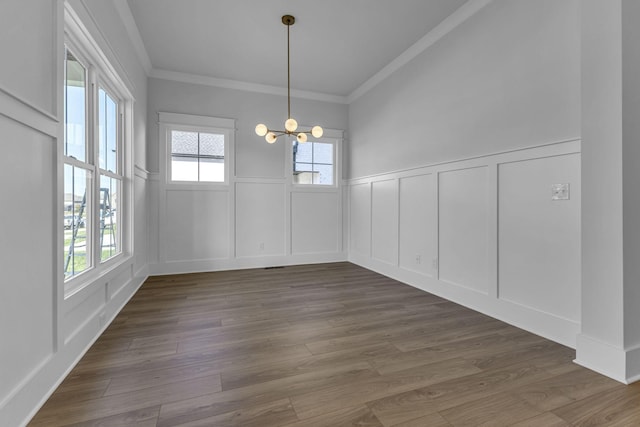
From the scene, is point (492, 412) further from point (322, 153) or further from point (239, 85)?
point (239, 85)

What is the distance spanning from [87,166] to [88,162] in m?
0.08

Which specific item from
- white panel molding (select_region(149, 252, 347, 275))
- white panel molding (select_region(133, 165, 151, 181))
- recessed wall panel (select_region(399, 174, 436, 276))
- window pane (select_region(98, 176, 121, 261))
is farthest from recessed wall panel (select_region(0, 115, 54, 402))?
recessed wall panel (select_region(399, 174, 436, 276))

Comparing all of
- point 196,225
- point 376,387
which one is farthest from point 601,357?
point 196,225

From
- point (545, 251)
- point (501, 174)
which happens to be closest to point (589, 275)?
point (545, 251)

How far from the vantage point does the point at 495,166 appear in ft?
8.99

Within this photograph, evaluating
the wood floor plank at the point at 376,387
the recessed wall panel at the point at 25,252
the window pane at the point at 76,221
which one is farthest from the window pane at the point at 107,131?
the wood floor plank at the point at 376,387

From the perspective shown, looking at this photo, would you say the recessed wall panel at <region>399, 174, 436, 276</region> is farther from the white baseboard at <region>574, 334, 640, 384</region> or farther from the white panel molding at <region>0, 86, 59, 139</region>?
the white panel molding at <region>0, 86, 59, 139</region>

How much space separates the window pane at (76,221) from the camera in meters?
2.00

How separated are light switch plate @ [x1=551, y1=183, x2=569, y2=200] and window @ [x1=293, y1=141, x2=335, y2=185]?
359 cm

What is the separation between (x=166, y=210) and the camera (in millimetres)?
4500

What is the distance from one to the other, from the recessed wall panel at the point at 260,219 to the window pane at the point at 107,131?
6.45ft

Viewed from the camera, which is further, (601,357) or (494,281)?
(494,281)

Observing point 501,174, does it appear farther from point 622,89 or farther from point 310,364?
point 310,364

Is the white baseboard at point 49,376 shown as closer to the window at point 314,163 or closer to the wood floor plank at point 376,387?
the wood floor plank at point 376,387
